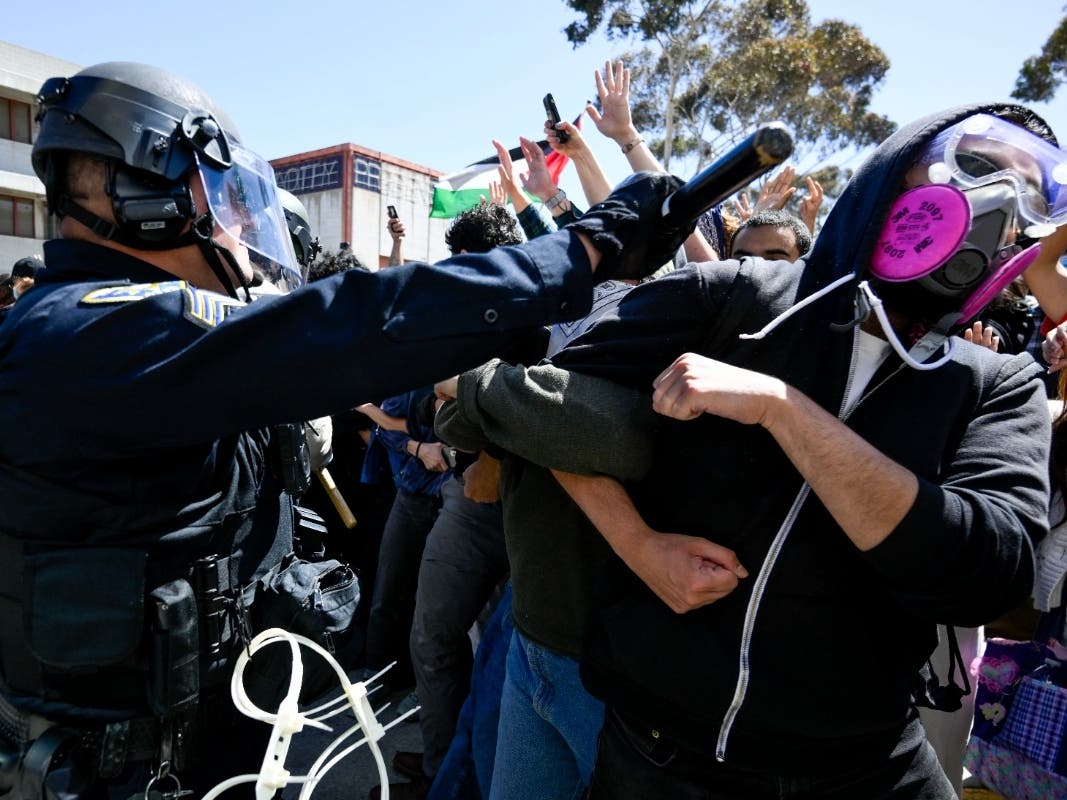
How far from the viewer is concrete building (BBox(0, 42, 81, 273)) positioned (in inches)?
875

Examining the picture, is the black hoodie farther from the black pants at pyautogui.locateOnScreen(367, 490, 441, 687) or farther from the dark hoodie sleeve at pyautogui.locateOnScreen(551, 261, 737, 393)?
the black pants at pyautogui.locateOnScreen(367, 490, 441, 687)

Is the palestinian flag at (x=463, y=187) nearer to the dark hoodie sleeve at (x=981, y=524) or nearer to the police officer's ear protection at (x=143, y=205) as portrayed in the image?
the police officer's ear protection at (x=143, y=205)

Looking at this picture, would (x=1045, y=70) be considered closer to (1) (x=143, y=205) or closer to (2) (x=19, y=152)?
(1) (x=143, y=205)

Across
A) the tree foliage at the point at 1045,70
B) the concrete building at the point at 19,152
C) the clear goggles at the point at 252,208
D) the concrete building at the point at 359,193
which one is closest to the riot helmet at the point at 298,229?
the clear goggles at the point at 252,208

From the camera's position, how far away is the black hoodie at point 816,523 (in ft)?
3.94

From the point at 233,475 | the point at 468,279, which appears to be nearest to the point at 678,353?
the point at 468,279

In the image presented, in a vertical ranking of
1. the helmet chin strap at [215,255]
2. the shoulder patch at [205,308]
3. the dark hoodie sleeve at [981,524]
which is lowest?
the dark hoodie sleeve at [981,524]

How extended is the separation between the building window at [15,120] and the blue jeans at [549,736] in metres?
27.5

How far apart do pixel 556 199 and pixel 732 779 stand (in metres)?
1.98

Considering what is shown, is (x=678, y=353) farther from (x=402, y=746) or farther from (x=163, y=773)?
(x=402, y=746)

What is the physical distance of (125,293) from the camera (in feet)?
4.28

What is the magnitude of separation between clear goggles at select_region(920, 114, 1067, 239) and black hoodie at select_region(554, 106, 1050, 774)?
0.05 metres

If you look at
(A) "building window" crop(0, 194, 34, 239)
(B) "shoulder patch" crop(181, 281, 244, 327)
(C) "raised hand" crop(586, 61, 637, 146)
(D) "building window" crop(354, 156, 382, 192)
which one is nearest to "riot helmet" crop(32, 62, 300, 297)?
(B) "shoulder patch" crop(181, 281, 244, 327)

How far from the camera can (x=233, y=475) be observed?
5.26 feet
